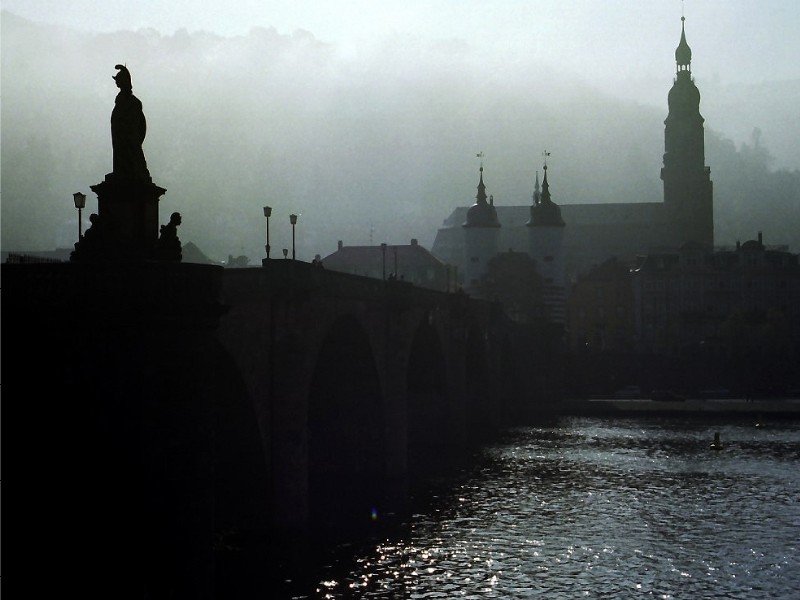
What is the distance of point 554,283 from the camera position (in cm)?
14588

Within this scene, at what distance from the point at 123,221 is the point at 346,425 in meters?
33.2

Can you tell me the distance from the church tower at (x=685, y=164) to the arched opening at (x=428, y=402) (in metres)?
120

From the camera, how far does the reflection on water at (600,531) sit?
35.4 m

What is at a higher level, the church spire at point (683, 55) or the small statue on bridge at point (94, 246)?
the church spire at point (683, 55)

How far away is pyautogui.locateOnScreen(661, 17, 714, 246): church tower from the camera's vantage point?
579ft

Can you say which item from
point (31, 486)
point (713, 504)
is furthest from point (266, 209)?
point (713, 504)

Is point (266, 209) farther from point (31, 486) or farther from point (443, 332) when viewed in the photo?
point (443, 332)

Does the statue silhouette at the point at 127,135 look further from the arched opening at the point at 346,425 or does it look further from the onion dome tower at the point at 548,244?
the onion dome tower at the point at 548,244

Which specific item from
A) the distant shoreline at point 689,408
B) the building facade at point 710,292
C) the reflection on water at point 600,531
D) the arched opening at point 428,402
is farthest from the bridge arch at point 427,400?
the building facade at point 710,292

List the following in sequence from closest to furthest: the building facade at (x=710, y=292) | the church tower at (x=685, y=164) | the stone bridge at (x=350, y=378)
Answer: the stone bridge at (x=350, y=378)
the building facade at (x=710, y=292)
the church tower at (x=685, y=164)

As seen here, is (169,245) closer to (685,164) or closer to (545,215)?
(545,215)

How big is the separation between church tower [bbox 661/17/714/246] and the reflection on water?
116862 millimetres

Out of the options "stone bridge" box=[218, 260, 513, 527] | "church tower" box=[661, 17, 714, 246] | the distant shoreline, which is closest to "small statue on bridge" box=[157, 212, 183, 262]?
"stone bridge" box=[218, 260, 513, 527]

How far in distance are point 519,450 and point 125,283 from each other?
52.5 meters
